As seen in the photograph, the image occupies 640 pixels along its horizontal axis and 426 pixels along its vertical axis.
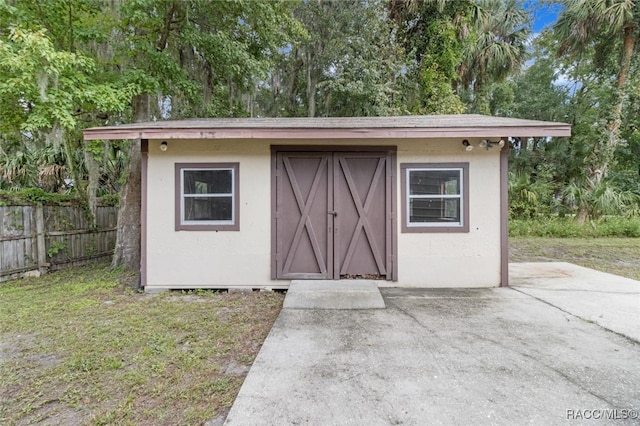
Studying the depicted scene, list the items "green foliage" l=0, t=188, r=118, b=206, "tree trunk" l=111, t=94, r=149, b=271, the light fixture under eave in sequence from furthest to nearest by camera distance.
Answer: "tree trunk" l=111, t=94, r=149, b=271 → "green foliage" l=0, t=188, r=118, b=206 → the light fixture under eave

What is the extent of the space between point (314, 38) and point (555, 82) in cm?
1498

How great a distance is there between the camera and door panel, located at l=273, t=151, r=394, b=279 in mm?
4957

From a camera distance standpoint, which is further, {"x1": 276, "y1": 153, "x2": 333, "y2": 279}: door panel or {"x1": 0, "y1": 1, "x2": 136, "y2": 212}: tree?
{"x1": 276, "y1": 153, "x2": 333, "y2": 279}: door panel

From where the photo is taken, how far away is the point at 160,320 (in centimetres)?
376

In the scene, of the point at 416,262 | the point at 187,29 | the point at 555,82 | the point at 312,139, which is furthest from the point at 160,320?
the point at 555,82

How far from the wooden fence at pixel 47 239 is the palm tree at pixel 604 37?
14.1m

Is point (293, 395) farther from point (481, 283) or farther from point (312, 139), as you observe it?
point (481, 283)

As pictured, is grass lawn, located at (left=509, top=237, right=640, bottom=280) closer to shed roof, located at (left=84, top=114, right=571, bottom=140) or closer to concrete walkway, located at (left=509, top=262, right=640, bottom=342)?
concrete walkway, located at (left=509, top=262, right=640, bottom=342)

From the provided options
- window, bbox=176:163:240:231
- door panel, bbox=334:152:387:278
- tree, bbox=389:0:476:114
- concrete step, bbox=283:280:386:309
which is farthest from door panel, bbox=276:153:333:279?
tree, bbox=389:0:476:114

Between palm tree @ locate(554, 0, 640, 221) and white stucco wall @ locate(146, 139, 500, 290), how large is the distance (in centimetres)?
845

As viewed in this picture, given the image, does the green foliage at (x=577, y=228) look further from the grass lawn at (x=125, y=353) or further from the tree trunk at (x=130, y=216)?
the tree trunk at (x=130, y=216)

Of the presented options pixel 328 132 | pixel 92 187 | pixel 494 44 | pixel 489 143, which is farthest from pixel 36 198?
pixel 494 44

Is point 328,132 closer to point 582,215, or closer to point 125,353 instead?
point 125,353

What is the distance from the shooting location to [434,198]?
4.95m
